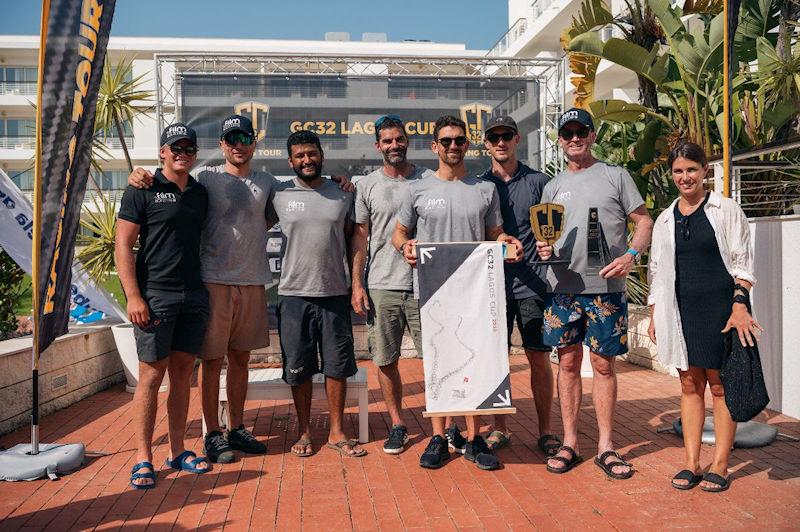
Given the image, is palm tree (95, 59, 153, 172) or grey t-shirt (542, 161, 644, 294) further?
palm tree (95, 59, 153, 172)

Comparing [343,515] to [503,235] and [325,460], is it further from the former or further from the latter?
[503,235]

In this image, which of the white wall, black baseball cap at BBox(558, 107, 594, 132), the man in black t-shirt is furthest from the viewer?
the white wall

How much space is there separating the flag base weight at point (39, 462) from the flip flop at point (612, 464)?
348 cm

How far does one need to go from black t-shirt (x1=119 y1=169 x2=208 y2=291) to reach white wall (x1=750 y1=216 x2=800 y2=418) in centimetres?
461

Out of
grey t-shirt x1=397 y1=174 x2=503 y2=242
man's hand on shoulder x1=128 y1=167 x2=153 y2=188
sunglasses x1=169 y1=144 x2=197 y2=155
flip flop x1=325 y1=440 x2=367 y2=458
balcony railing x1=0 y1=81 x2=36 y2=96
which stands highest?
balcony railing x1=0 y1=81 x2=36 y2=96

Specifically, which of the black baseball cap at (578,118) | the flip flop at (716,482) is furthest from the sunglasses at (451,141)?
the flip flop at (716,482)

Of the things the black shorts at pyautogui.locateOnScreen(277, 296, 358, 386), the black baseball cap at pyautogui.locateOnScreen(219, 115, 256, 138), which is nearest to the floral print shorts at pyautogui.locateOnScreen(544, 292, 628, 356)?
the black shorts at pyautogui.locateOnScreen(277, 296, 358, 386)

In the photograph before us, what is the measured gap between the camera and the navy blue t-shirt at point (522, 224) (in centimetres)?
507

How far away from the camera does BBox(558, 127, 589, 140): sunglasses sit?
4762 mm

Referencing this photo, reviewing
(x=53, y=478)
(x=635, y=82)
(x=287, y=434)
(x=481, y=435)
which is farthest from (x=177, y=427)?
(x=635, y=82)

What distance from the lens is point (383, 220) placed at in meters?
5.19

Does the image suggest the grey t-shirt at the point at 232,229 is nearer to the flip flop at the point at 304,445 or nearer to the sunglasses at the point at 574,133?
the flip flop at the point at 304,445

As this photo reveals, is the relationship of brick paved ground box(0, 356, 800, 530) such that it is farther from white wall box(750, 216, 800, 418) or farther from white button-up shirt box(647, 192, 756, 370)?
white button-up shirt box(647, 192, 756, 370)

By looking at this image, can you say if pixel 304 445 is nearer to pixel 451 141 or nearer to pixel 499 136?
pixel 451 141
